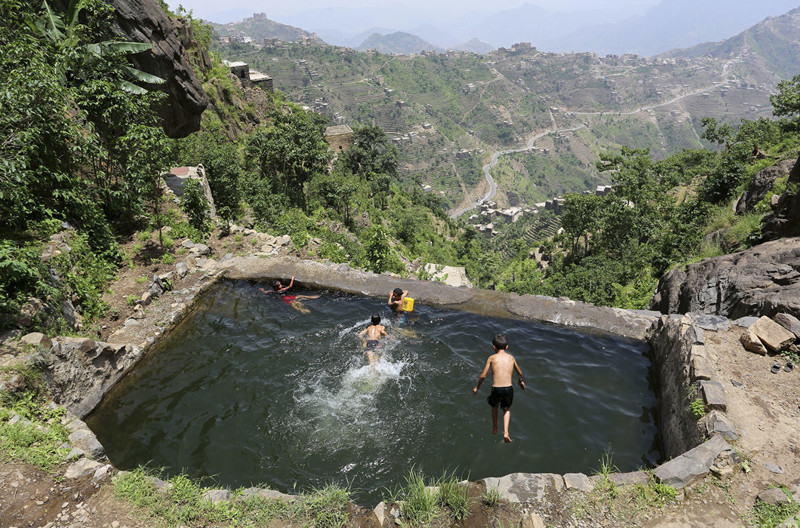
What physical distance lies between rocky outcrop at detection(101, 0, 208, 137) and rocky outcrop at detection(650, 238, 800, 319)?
1968cm

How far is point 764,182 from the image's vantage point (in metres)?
14.2

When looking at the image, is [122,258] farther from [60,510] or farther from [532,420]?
[532,420]

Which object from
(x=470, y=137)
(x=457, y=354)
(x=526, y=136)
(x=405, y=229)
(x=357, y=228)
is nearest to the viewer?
(x=457, y=354)

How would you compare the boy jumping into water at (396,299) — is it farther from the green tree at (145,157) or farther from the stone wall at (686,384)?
the green tree at (145,157)

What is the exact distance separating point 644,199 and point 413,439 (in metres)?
29.2

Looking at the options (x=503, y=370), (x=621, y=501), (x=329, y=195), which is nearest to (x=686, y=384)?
(x=621, y=501)

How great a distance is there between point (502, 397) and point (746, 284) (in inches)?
262

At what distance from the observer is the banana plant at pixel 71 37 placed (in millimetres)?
11234

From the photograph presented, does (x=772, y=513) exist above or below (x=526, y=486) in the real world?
above

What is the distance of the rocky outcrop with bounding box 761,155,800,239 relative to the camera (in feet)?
31.7

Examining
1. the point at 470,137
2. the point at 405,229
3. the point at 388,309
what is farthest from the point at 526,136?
the point at 388,309

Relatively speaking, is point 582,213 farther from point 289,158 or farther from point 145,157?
point 145,157

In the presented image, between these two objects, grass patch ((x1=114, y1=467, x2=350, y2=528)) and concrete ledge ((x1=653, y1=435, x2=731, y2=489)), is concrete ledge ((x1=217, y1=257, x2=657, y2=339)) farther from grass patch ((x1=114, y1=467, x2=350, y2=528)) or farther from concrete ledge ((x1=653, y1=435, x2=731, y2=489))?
grass patch ((x1=114, y1=467, x2=350, y2=528))

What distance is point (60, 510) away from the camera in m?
4.68
